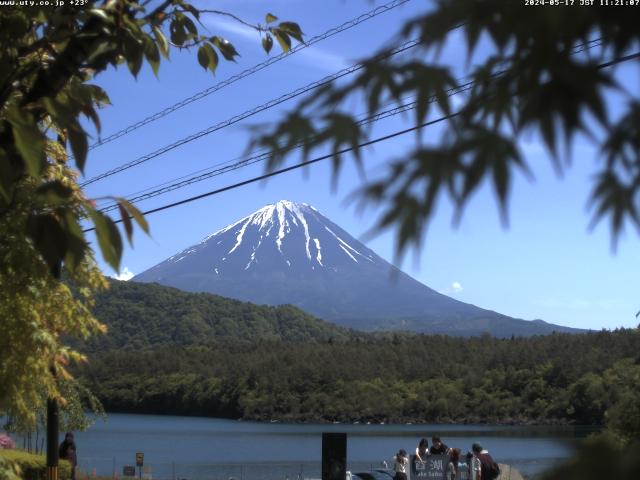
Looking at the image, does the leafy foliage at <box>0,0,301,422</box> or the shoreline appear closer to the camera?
the leafy foliage at <box>0,0,301,422</box>

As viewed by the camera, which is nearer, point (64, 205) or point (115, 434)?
point (64, 205)

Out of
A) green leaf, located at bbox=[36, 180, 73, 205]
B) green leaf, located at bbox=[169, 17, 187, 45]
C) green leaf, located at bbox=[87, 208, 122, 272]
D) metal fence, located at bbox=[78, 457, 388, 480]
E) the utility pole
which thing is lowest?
metal fence, located at bbox=[78, 457, 388, 480]

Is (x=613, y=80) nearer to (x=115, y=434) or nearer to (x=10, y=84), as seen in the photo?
(x=10, y=84)

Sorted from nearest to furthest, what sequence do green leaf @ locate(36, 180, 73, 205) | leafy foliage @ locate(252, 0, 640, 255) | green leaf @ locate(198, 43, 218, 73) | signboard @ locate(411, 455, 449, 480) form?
1. leafy foliage @ locate(252, 0, 640, 255)
2. green leaf @ locate(36, 180, 73, 205)
3. green leaf @ locate(198, 43, 218, 73)
4. signboard @ locate(411, 455, 449, 480)

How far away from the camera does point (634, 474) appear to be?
1.42m

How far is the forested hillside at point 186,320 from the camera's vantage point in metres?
154

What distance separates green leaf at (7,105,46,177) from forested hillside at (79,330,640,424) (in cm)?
9468

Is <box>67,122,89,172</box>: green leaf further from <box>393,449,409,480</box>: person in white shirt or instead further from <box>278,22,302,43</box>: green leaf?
<box>393,449,409,480</box>: person in white shirt

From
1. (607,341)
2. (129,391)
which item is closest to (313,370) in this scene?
(129,391)

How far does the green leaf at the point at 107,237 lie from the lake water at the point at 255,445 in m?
32.0

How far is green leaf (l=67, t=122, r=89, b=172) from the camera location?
3.73 metres

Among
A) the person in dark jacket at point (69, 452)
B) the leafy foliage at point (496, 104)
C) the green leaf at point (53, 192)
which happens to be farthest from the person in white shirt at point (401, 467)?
the leafy foliage at point (496, 104)

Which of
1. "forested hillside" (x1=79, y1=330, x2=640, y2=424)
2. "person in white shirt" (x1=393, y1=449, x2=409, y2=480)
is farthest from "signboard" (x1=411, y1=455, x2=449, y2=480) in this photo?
"forested hillside" (x1=79, y1=330, x2=640, y2=424)

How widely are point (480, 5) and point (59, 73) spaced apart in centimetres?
267
